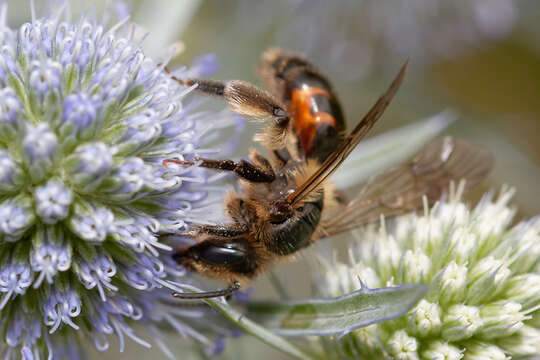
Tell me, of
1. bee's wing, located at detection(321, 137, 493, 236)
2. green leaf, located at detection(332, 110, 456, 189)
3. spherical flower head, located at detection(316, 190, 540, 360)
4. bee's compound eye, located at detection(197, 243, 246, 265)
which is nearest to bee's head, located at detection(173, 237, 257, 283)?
bee's compound eye, located at detection(197, 243, 246, 265)

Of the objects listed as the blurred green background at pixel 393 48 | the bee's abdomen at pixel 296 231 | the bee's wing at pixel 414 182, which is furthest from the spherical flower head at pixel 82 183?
the blurred green background at pixel 393 48

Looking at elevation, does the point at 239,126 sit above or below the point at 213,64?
below

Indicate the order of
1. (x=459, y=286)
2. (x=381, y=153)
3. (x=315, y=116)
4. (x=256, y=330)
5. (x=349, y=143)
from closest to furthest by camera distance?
(x=349, y=143), (x=256, y=330), (x=459, y=286), (x=315, y=116), (x=381, y=153)

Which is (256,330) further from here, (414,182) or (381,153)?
(381,153)

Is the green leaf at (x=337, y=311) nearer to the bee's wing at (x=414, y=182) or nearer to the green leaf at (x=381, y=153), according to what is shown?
the bee's wing at (x=414, y=182)

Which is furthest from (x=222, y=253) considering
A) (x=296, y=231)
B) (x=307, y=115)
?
(x=307, y=115)

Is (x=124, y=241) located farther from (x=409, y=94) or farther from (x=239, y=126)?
(x=409, y=94)

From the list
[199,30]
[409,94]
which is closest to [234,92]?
[199,30]
